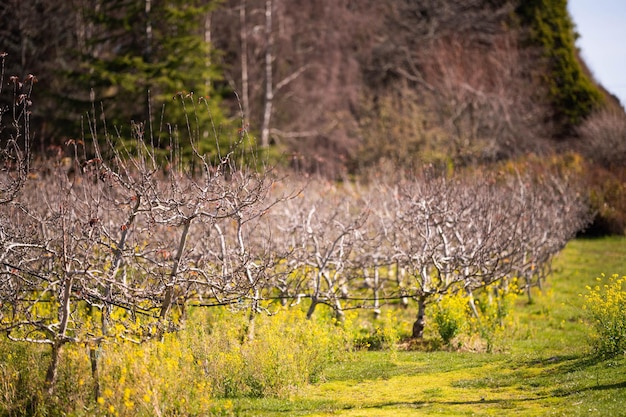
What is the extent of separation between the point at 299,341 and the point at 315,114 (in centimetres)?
2946

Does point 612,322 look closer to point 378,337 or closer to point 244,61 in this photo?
point 378,337

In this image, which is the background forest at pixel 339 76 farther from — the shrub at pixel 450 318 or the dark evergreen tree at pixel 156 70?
the shrub at pixel 450 318

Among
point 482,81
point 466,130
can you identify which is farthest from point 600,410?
point 482,81

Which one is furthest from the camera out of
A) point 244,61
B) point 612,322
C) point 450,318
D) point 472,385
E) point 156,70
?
point 244,61

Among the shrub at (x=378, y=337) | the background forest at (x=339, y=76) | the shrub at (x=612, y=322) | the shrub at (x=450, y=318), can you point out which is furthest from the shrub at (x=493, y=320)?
the background forest at (x=339, y=76)

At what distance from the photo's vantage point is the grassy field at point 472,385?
30.2 ft

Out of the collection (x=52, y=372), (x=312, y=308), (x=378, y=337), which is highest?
(x=312, y=308)

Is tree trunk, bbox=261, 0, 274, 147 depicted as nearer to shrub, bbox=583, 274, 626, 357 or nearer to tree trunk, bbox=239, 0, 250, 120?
tree trunk, bbox=239, 0, 250, 120

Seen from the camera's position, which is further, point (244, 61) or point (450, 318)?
point (244, 61)

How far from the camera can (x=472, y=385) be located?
419 inches

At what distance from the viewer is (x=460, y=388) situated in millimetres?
10477

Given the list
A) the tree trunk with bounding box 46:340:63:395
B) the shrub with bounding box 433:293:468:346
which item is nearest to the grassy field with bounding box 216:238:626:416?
the shrub with bounding box 433:293:468:346

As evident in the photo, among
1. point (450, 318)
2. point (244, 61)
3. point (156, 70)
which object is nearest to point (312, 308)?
point (450, 318)

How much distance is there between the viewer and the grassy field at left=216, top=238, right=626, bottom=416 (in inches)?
362
